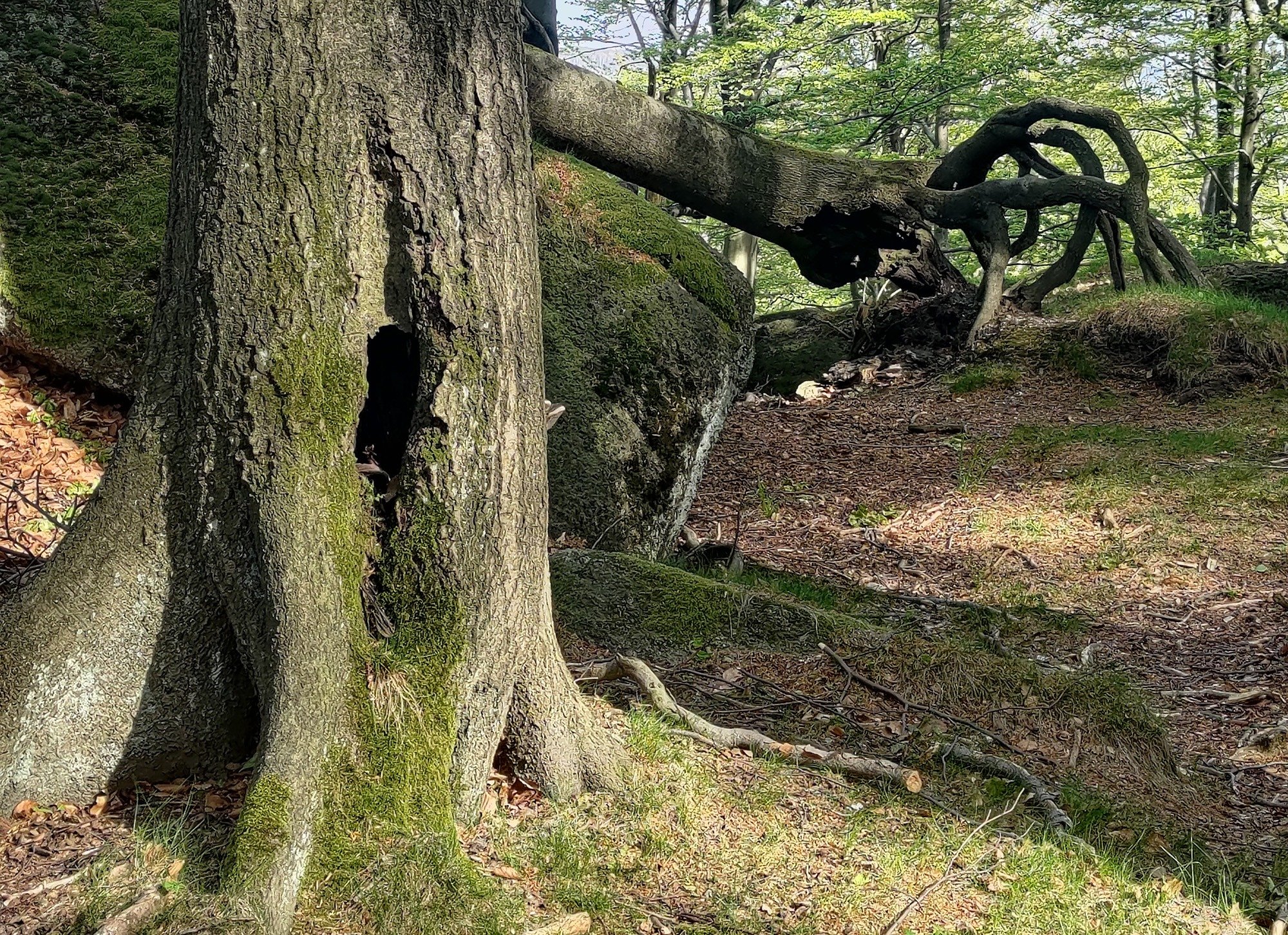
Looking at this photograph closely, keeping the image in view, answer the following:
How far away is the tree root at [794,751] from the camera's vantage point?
353 cm

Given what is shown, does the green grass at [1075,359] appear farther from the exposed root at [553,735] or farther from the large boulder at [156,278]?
the exposed root at [553,735]

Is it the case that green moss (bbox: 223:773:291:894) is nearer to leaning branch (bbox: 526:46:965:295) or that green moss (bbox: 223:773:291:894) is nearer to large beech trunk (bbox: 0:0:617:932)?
large beech trunk (bbox: 0:0:617:932)

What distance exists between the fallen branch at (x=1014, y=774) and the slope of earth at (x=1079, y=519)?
314 millimetres

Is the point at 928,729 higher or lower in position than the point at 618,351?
lower

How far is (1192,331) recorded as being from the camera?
30.9 ft

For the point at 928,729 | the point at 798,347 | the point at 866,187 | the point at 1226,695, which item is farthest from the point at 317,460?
the point at 798,347

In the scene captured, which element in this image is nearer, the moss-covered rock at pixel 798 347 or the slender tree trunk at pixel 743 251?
the moss-covered rock at pixel 798 347

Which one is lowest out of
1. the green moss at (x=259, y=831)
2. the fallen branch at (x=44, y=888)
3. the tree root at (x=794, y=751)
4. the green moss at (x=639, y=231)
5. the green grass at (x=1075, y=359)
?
the tree root at (x=794, y=751)

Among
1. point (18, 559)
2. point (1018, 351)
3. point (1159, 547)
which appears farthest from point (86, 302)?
point (1018, 351)

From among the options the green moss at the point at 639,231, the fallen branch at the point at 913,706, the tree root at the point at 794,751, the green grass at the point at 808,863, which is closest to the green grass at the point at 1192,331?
the green moss at the point at 639,231

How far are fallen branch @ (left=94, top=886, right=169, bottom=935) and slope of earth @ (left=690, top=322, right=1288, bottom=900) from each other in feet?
10.2

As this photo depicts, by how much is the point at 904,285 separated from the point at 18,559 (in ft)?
26.4

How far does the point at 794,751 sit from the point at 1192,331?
25.5 ft

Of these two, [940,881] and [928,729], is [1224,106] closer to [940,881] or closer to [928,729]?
[928,729]
